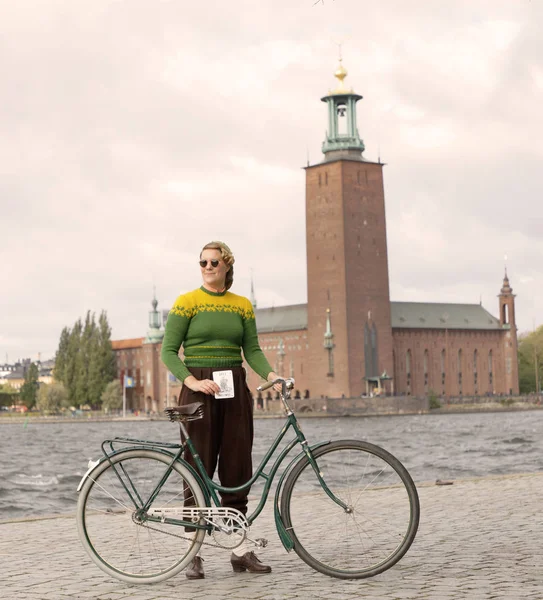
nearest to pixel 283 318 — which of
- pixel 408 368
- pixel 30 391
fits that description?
pixel 408 368

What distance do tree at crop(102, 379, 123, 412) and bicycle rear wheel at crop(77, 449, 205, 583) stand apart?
A: 8880 centimetres

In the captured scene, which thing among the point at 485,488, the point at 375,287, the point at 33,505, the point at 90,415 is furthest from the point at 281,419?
the point at 485,488

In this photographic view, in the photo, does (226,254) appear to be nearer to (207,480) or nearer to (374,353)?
(207,480)

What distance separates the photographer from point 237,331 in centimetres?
515

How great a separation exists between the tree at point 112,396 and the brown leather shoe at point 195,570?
88.8 meters

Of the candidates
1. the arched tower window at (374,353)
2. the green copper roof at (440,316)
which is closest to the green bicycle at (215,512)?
the arched tower window at (374,353)

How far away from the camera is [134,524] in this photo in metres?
4.91

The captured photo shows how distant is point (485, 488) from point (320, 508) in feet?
14.0

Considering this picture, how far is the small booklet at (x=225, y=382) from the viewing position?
5.02 metres

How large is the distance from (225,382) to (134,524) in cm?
71

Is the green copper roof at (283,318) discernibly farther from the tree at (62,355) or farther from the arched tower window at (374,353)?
the tree at (62,355)

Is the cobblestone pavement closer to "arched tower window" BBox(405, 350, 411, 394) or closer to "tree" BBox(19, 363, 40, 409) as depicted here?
"arched tower window" BBox(405, 350, 411, 394)

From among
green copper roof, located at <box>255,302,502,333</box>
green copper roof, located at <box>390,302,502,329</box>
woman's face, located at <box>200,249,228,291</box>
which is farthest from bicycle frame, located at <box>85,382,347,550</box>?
green copper roof, located at <box>390,302,502,329</box>

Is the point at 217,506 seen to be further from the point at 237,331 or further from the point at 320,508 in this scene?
the point at 237,331
